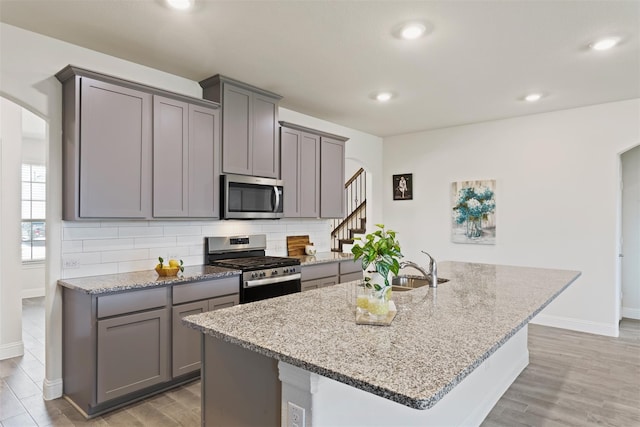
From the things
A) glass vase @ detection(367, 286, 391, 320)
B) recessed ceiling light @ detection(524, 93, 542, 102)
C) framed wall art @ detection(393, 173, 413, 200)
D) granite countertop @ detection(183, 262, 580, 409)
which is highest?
recessed ceiling light @ detection(524, 93, 542, 102)

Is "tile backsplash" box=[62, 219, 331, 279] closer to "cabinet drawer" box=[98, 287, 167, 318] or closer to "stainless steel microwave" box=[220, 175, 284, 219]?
"stainless steel microwave" box=[220, 175, 284, 219]

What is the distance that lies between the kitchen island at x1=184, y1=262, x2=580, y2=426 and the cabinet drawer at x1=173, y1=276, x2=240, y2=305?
121 cm

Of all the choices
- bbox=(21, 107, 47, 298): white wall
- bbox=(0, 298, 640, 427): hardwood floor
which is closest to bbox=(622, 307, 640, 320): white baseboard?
bbox=(0, 298, 640, 427): hardwood floor

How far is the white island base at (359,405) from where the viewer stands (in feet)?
4.35

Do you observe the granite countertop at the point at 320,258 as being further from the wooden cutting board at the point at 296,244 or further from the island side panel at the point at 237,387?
the island side panel at the point at 237,387

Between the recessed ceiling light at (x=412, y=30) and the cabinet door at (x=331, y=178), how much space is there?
2.12 m

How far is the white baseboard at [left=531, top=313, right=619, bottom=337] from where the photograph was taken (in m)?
4.45

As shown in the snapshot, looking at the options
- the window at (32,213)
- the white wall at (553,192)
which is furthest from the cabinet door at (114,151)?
the window at (32,213)

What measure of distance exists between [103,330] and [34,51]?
207cm

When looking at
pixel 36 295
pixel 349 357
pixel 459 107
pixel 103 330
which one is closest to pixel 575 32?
pixel 459 107

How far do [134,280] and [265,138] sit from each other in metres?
1.91

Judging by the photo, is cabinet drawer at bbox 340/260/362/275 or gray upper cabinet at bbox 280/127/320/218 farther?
cabinet drawer at bbox 340/260/362/275

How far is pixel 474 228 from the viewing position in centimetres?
539

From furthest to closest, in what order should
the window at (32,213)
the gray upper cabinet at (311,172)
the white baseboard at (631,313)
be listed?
the window at (32,213) → the white baseboard at (631,313) → the gray upper cabinet at (311,172)
